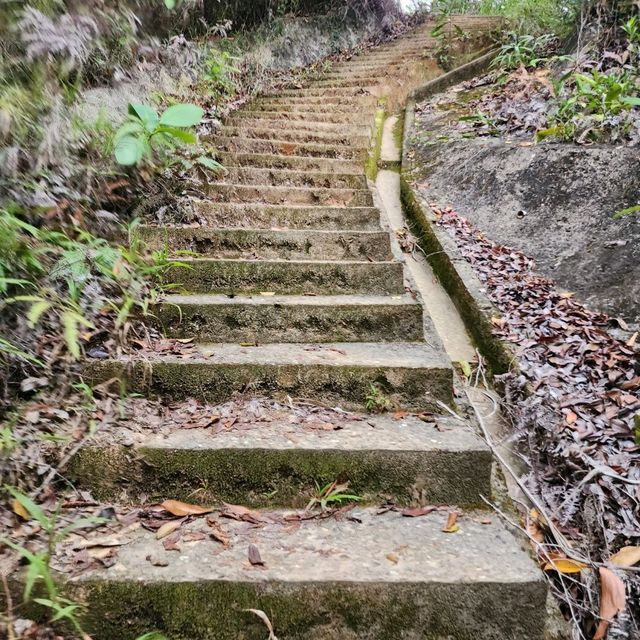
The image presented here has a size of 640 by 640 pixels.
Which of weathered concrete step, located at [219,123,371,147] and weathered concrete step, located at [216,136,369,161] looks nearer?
weathered concrete step, located at [216,136,369,161]

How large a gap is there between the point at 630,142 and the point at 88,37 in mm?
3860

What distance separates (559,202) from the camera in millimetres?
3605

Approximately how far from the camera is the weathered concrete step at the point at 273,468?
1.77 metres

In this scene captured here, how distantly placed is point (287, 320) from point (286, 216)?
1.22 meters

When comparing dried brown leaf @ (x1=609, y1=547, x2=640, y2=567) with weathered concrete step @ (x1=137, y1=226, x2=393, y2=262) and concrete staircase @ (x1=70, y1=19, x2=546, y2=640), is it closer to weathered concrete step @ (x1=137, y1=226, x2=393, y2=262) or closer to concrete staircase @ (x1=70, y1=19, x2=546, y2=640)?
concrete staircase @ (x1=70, y1=19, x2=546, y2=640)

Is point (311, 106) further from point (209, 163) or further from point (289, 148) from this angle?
point (209, 163)

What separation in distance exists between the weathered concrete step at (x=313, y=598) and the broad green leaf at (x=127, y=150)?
2066 mm

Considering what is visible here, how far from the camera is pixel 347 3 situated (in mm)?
9211

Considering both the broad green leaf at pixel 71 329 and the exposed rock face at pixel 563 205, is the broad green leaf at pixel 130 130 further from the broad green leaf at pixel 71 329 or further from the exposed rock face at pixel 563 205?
the exposed rock face at pixel 563 205

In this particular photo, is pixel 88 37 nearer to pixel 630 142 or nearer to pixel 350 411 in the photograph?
pixel 350 411

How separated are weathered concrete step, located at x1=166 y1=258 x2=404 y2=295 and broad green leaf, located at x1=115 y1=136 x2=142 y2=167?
0.65 m

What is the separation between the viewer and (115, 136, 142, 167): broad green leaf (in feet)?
8.80

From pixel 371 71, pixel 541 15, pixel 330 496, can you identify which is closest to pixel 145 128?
pixel 330 496

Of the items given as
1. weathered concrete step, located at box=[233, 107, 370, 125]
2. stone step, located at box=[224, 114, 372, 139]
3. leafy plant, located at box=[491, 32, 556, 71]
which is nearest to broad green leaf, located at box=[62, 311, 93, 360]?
stone step, located at box=[224, 114, 372, 139]
